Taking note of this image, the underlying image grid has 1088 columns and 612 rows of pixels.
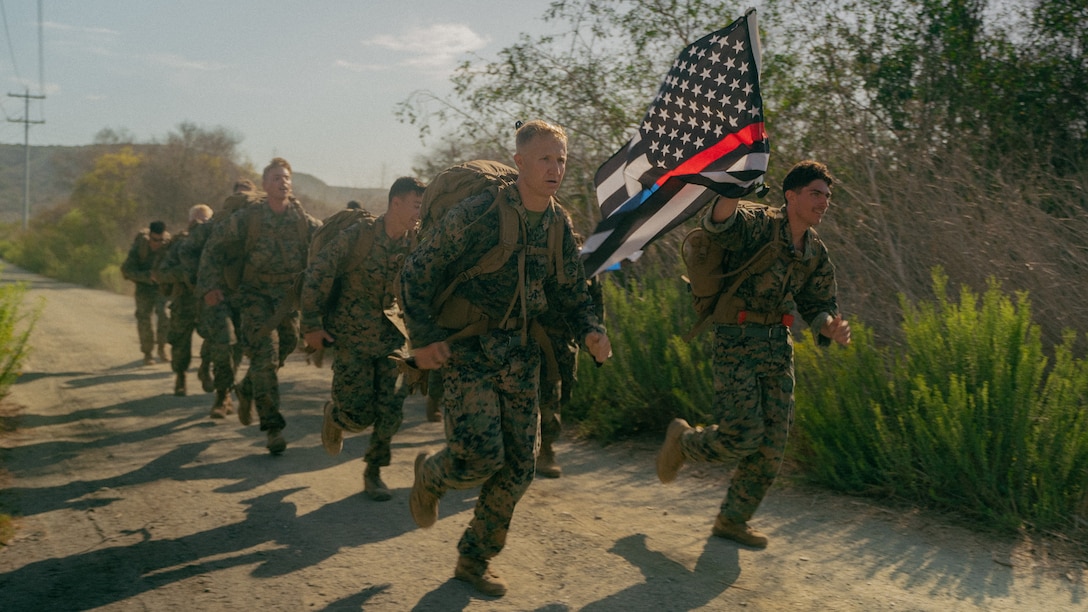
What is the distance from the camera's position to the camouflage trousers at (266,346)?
7855 mm

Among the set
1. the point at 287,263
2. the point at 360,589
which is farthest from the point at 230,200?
the point at 360,589

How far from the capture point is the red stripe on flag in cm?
555

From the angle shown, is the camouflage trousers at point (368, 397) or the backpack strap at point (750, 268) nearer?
the backpack strap at point (750, 268)

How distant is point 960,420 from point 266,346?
17.6ft

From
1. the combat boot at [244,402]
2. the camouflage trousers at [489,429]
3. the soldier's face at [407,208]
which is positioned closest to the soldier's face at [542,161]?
the camouflage trousers at [489,429]

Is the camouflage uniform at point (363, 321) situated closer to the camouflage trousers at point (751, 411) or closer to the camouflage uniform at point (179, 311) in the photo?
the camouflage trousers at point (751, 411)

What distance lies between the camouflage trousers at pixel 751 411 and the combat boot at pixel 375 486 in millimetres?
2359

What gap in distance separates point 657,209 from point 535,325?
178 centimetres

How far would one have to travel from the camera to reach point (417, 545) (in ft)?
18.0

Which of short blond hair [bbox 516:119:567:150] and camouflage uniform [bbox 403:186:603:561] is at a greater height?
short blond hair [bbox 516:119:567:150]

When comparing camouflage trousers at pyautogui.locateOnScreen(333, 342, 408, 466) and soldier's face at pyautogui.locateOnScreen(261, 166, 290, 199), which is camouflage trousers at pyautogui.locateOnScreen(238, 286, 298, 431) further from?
camouflage trousers at pyautogui.locateOnScreen(333, 342, 408, 466)

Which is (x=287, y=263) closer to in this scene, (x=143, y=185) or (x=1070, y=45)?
(x=1070, y=45)

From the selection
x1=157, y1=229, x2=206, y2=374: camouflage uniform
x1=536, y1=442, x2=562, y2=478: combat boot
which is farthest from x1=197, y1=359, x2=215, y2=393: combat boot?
x1=536, y1=442, x2=562, y2=478: combat boot

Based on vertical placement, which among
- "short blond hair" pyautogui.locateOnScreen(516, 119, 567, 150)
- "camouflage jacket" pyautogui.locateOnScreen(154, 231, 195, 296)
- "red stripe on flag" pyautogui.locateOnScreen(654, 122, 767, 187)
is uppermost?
"red stripe on flag" pyautogui.locateOnScreen(654, 122, 767, 187)
